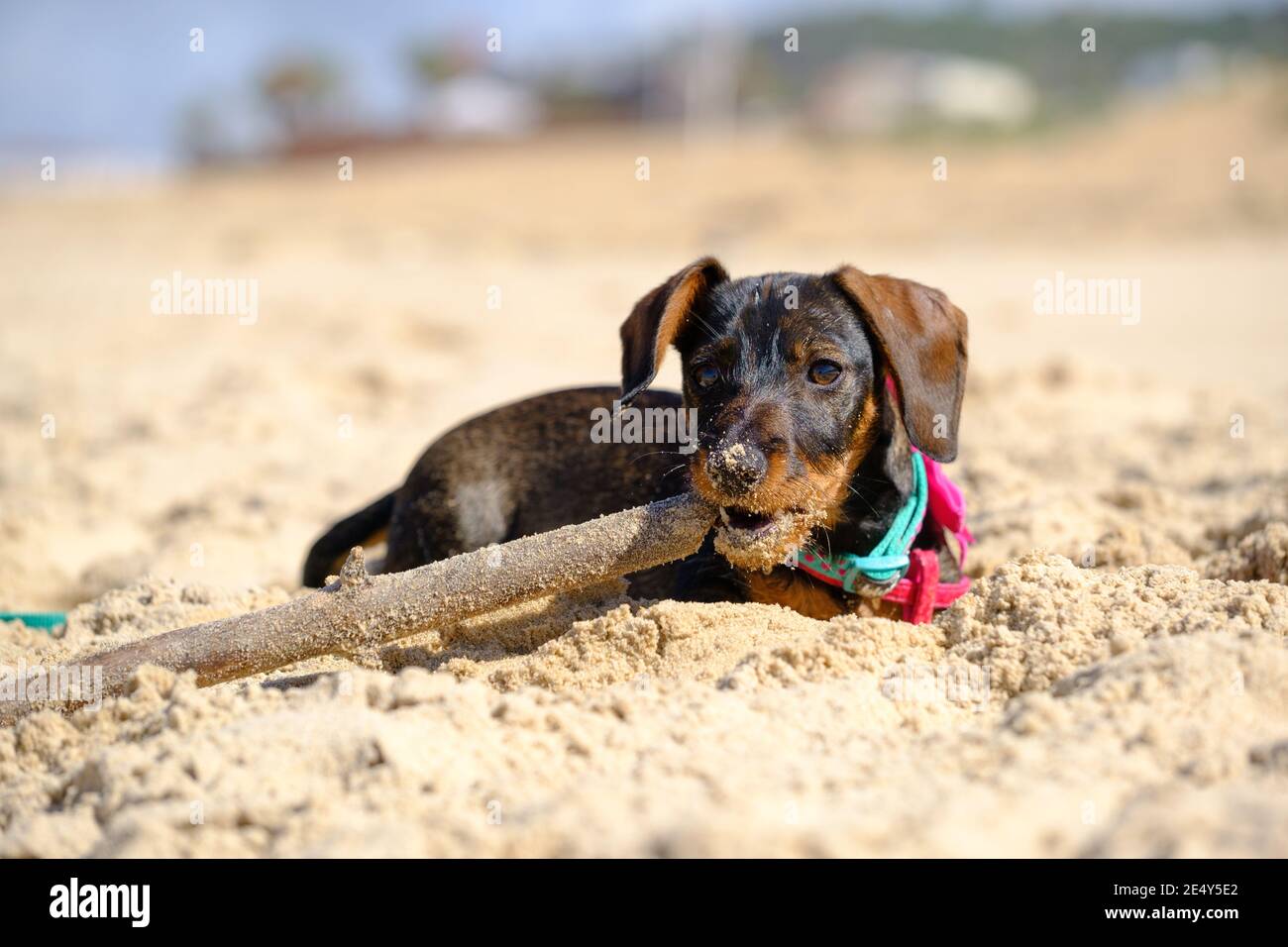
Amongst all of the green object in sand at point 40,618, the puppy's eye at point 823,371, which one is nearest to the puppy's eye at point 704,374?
the puppy's eye at point 823,371

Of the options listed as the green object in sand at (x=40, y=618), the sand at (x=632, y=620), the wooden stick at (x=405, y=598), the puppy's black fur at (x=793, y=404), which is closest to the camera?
the sand at (x=632, y=620)

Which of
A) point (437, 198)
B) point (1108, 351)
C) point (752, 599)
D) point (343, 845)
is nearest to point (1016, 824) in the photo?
point (343, 845)

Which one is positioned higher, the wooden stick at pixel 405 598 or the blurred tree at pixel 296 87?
the blurred tree at pixel 296 87

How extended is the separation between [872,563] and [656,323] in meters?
1.08

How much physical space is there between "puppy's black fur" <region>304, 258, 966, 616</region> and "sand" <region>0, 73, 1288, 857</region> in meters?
0.42

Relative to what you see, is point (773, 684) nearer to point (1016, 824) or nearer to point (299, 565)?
point (1016, 824)

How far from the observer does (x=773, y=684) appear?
3215mm

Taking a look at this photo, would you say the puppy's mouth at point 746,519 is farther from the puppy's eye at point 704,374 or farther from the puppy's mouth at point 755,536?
the puppy's eye at point 704,374

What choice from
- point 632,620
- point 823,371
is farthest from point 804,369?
point 632,620

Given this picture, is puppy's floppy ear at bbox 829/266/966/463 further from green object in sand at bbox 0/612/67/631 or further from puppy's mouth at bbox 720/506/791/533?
green object in sand at bbox 0/612/67/631

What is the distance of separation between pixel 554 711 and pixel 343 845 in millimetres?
665

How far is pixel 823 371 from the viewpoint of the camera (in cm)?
403

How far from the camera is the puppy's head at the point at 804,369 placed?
369cm
